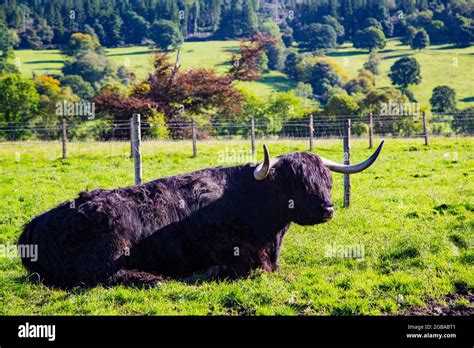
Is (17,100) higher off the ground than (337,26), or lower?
lower

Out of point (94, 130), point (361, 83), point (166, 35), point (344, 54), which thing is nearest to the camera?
point (94, 130)

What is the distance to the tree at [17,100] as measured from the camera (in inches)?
1987

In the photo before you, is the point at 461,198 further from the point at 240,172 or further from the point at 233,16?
the point at 233,16

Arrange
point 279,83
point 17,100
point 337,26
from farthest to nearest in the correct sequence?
point 337,26 → point 279,83 → point 17,100

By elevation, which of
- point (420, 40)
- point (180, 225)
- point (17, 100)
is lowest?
point (180, 225)

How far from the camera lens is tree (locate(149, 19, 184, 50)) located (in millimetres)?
118856

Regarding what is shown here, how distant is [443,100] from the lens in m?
64.6

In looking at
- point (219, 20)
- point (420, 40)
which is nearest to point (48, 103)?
point (420, 40)

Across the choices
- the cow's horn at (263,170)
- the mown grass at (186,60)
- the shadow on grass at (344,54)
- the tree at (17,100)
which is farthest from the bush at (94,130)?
the shadow on grass at (344,54)

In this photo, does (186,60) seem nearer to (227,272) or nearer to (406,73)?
(406,73)

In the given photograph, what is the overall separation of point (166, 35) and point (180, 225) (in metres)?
118

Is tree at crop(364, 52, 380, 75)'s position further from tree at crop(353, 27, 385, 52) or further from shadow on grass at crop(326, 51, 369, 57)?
tree at crop(353, 27, 385, 52)

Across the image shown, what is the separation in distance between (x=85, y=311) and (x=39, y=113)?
49.3m
